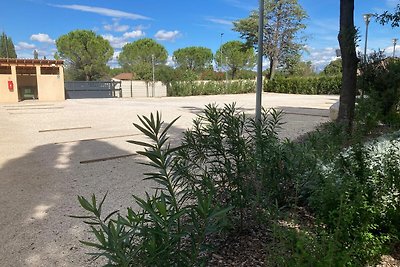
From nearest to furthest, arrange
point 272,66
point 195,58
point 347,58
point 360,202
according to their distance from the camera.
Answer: point 360,202 < point 347,58 < point 272,66 < point 195,58

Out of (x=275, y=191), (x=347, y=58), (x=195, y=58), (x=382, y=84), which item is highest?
(x=195, y=58)

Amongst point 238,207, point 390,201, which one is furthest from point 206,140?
point 390,201

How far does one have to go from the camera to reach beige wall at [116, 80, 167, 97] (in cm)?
2786

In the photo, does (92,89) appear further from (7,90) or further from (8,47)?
(8,47)

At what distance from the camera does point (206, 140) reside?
7.54ft

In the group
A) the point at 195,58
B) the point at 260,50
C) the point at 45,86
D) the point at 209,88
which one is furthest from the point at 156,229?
the point at 195,58

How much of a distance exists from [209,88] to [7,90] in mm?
15101

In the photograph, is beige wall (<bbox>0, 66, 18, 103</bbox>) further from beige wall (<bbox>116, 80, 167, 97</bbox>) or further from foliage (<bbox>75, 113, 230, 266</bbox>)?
foliage (<bbox>75, 113, 230, 266</bbox>)

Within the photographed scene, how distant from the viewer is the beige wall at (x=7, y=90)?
19.0 meters

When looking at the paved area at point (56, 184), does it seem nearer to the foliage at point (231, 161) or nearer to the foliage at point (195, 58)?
the foliage at point (231, 161)

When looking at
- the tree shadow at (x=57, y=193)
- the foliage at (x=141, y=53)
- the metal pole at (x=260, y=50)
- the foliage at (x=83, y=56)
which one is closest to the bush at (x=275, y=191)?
the tree shadow at (x=57, y=193)

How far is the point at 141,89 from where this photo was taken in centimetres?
2855

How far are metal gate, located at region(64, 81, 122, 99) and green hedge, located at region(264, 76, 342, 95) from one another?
1506cm

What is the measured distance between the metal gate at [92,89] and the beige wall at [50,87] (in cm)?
383
